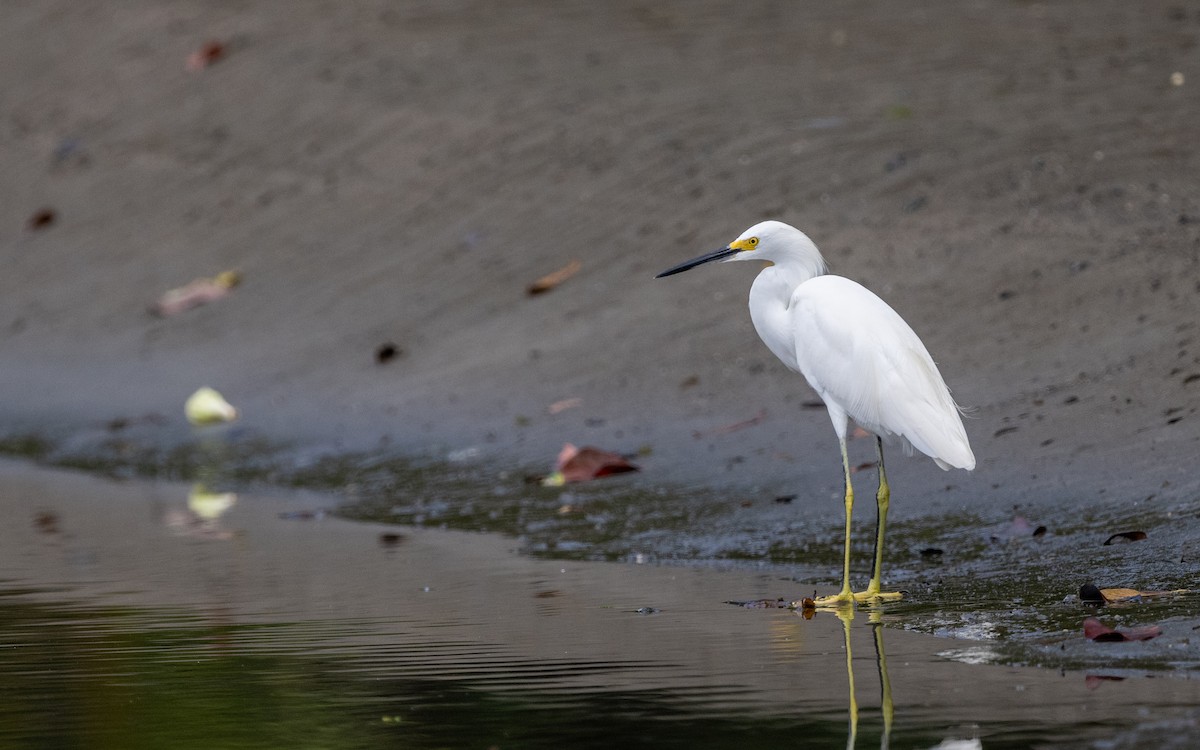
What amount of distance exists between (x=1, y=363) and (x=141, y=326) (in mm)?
1118

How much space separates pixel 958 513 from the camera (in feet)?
23.1

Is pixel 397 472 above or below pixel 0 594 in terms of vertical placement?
above

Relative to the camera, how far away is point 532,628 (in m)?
5.67

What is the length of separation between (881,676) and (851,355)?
6.33 ft

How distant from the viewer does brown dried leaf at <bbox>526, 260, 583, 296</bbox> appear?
11445 mm

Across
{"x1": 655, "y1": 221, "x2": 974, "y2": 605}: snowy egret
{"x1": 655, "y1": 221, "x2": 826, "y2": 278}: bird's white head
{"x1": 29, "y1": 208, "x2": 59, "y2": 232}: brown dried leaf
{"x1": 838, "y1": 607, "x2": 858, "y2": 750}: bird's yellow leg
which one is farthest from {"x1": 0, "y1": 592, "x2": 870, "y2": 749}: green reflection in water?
{"x1": 29, "y1": 208, "x2": 59, "y2": 232}: brown dried leaf

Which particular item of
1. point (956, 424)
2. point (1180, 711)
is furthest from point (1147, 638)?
point (956, 424)

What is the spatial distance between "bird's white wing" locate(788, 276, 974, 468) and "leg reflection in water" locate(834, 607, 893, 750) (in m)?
0.74

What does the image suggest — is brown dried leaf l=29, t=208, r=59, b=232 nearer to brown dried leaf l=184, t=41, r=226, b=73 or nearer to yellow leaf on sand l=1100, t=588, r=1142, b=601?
brown dried leaf l=184, t=41, r=226, b=73

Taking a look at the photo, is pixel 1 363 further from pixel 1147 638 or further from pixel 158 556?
pixel 1147 638

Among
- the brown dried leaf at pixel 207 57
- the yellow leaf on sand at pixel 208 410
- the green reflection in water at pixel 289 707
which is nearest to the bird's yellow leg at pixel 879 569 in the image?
the green reflection in water at pixel 289 707

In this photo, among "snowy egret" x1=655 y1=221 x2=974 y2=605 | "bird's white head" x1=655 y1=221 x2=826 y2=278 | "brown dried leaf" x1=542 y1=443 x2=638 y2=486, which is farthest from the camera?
"brown dried leaf" x1=542 y1=443 x2=638 y2=486

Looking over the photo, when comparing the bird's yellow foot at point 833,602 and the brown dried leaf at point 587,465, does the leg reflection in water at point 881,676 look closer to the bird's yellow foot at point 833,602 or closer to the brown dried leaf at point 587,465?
the bird's yellow foot at point 833,602

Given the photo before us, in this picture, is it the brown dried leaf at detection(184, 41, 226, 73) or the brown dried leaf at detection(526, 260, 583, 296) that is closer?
the brown dried leaf at detection(526, 260, 583, 296)
